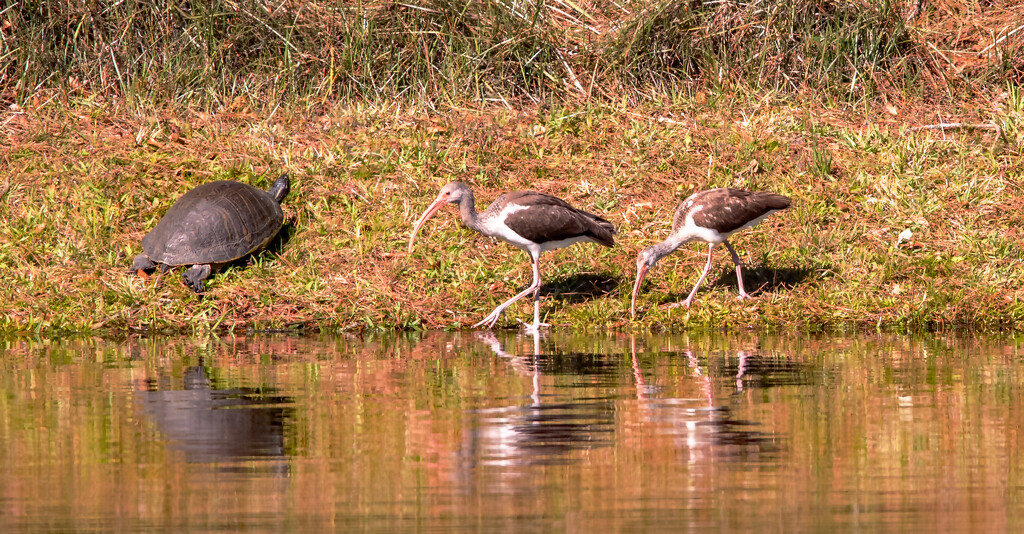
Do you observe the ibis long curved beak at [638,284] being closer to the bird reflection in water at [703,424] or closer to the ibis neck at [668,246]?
the ibis neck at [668,246]

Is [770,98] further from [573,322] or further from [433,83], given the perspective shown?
[573,322]

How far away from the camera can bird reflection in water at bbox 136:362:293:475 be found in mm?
5848

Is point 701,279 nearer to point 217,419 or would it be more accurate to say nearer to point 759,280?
point 759,280

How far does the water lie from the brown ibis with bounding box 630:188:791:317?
5.68ft

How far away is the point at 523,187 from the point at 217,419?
25.0 ft

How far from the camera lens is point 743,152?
45.6ft

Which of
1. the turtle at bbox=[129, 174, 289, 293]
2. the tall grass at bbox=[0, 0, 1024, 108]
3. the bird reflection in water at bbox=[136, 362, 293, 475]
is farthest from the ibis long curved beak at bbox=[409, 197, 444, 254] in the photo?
the tall grass at bbox=[0, 0, 1024, 108]

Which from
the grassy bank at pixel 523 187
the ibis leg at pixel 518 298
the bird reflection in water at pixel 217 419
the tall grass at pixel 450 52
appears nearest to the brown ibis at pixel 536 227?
the ibis leg at pixel 518 298

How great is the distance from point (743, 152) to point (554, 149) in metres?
2.19

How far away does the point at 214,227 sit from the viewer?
11.8m

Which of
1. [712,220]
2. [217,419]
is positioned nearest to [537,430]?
[217,419]

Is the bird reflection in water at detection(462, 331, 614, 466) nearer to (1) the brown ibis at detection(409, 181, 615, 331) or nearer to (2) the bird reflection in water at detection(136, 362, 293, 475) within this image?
(2) the bird reflection in water at detection(136, 362, 293, 475)

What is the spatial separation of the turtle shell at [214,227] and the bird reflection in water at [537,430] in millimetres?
5030

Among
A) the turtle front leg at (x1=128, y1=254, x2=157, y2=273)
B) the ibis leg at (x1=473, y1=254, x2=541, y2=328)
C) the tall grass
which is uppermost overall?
the tall grass
